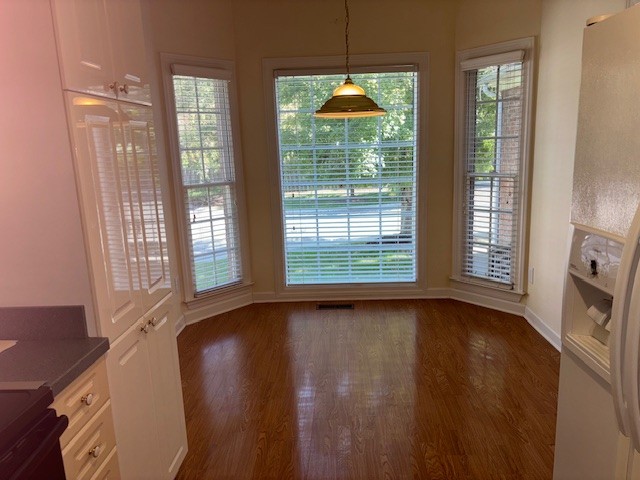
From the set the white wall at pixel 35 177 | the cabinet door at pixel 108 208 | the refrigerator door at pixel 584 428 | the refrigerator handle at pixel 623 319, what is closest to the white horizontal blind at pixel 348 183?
the cabinet door at pixel 108 208

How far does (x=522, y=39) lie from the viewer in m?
3.81

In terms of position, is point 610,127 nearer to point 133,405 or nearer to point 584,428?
point 584,428

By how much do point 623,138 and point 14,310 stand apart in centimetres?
200

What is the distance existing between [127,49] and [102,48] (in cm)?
23

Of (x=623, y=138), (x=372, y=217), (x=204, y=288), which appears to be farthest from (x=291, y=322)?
(x=623, y=138)

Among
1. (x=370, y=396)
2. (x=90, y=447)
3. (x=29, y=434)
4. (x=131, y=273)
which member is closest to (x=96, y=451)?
(x=90, y=447)

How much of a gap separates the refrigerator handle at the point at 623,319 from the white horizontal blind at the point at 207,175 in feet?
11.6

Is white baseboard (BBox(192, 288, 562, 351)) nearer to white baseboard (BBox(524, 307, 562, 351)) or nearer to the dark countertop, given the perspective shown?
white baseboard (BBox(524, 307, 562, 351))

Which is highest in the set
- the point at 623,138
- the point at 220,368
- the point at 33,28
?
the point at 33,28

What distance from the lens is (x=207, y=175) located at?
4.27m

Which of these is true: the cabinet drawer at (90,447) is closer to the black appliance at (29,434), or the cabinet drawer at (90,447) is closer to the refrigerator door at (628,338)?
the black appliance at (29,434)

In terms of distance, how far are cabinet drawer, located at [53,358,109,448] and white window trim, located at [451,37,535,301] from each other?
3.57m

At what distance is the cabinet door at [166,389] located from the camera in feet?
6.72

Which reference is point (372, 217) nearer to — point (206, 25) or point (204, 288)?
point (204, 288)
